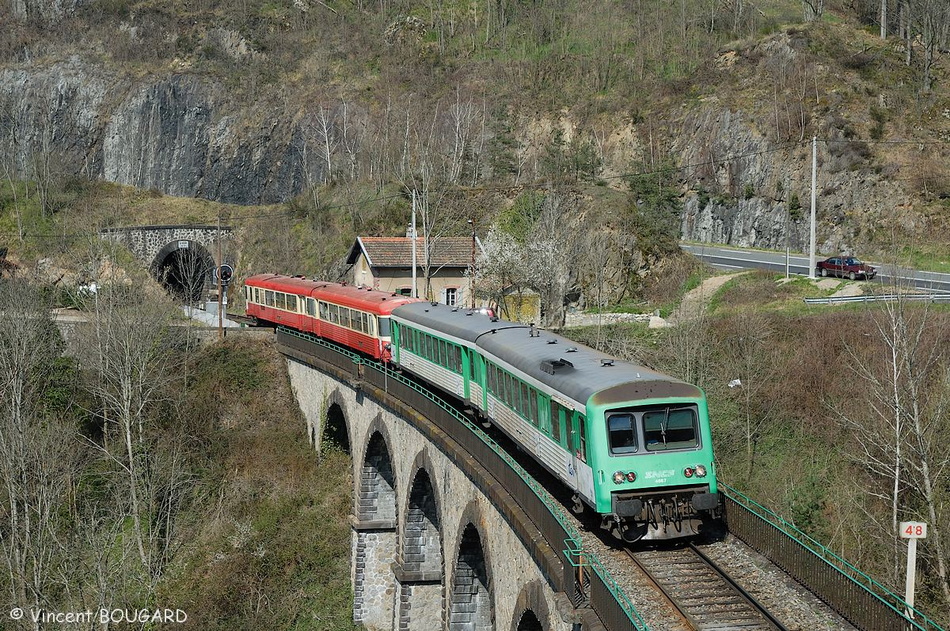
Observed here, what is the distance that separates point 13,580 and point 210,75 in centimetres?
7296

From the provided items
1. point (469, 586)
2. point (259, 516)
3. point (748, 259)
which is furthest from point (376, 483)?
point (748, 259)

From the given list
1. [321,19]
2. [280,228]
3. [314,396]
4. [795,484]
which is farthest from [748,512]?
[321,19]

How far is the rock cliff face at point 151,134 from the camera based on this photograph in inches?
3548

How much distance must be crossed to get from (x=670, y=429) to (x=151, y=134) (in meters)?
87.4

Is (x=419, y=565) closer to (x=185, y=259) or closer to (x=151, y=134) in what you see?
(x=185, y=259)

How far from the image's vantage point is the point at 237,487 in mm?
41219

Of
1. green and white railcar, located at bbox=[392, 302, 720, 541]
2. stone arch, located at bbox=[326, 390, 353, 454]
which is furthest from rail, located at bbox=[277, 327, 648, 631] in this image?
stone arch, located at bbox=[326, 390, 353, 454]

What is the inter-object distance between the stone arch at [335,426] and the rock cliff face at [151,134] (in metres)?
50.7

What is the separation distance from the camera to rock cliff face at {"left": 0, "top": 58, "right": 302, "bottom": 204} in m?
90.1

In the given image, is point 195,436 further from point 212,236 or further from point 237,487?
point 212,236

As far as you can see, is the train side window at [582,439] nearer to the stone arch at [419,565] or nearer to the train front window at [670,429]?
the train front window at [670,429]

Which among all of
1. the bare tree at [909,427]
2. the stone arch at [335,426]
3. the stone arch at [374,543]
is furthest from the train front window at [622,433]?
the stone arch at [335,426]

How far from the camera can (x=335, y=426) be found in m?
40.1

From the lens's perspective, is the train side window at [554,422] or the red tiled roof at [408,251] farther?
the red tiled roof at [408,251]
